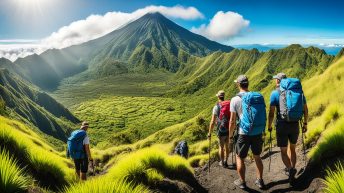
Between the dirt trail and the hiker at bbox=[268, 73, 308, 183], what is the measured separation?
43 centimetres

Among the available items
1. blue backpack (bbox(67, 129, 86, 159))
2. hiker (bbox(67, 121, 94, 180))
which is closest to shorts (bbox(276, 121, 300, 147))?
hiker (bbox(67, 121, 94, 180))

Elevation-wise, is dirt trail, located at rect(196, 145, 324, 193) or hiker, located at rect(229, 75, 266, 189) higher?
hiker, located at rect(229, 75, 266, 189)

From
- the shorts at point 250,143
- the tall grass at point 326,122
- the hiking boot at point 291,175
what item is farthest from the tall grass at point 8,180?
the tall grass at point 326,122

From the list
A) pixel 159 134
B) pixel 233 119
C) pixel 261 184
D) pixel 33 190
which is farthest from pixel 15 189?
pixel 159 134

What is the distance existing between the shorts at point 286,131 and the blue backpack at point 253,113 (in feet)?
2.72

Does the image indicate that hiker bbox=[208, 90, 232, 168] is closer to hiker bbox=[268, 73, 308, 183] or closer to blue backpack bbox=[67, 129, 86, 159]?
hiker bbox=[268, 73, 308, 183]

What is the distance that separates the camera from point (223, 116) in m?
13.7

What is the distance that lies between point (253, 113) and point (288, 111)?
1.10 meters

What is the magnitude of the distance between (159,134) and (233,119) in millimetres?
116292

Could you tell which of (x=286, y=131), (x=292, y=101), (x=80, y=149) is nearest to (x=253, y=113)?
(x=292, y=101)

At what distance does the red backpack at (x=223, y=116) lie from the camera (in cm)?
1363

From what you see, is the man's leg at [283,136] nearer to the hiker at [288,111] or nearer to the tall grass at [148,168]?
the hiker at [288,111]

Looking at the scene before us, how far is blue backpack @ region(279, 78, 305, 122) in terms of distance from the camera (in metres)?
10.4

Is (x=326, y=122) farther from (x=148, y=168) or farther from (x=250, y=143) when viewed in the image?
(x=148, y=168)
